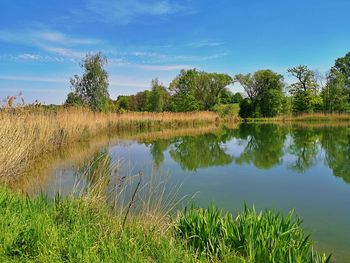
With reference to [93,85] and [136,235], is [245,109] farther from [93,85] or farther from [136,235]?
[136,235]

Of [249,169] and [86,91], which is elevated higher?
[86,91]

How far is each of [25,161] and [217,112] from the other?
1095 inches

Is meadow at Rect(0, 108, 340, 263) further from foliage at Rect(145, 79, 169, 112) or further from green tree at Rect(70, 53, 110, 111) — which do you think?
foliage at Rect(145, 79, 169, 112)

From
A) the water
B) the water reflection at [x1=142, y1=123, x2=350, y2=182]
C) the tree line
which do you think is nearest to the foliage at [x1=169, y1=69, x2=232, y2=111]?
the tree line

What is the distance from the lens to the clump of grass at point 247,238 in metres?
2.91

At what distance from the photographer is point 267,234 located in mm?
3139

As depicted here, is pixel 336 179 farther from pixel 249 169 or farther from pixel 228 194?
pixel 228 194

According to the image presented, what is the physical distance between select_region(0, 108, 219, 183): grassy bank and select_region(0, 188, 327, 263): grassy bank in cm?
295

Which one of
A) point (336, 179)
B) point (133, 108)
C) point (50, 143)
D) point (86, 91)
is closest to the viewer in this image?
point (336, 179)

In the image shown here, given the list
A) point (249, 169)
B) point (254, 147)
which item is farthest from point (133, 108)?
point (249, 169)

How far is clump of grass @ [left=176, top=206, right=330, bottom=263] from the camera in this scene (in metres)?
2.91

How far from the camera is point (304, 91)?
3609cm

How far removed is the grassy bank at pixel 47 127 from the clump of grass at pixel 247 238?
3.94 metres

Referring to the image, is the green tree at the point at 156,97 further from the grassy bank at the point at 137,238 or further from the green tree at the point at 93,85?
the grassy bank at the point at 137,238
